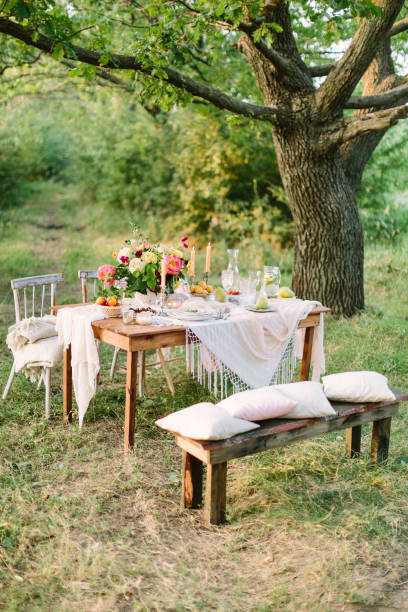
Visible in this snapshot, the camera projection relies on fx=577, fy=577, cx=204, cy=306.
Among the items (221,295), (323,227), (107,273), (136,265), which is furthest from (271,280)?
(323,227)

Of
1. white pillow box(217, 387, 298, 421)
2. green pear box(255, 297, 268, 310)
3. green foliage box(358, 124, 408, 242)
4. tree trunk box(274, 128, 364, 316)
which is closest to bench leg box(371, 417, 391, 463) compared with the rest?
white pillow box(217, 387, 298, 421)

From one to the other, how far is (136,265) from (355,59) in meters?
3.53

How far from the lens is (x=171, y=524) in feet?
9.86

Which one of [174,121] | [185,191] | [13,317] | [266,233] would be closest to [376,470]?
[13,317]

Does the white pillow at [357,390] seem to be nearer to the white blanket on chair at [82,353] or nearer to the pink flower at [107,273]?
the white blanket on chair at [82,353]

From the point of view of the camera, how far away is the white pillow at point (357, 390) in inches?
133

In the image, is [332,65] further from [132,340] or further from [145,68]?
[132,340]

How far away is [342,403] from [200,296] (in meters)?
1.52

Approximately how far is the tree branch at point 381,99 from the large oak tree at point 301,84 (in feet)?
0.04

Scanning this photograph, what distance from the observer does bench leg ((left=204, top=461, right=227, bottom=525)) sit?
2.88m

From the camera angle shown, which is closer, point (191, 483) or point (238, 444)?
point (238, 444)

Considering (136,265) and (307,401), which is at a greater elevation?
(136,265)

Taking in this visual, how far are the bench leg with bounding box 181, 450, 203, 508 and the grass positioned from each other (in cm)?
9

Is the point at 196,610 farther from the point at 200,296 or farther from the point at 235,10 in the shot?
the point at 235,10
